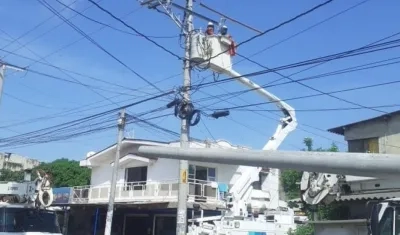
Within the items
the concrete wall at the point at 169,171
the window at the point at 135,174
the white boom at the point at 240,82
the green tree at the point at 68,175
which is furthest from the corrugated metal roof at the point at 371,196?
the green tree at the point at 68,175

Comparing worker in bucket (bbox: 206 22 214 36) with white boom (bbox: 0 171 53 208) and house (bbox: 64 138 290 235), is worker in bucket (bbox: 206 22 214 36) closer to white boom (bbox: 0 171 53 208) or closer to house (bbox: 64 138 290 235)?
white boom (bbox: 0 171 53 208)

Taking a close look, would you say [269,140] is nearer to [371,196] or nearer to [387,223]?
[371,196]

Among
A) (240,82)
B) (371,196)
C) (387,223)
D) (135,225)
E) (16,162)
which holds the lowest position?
(387,223)

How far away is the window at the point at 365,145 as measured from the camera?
72.1 feet

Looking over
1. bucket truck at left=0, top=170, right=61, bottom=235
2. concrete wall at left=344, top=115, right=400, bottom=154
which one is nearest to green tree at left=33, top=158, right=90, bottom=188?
concrete wall at left=344, top=115, right=400, bottom=154

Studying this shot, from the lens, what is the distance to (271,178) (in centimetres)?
3706

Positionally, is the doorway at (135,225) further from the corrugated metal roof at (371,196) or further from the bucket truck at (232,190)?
the corrugated metal roof at (371,196)

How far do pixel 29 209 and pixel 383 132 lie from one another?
45.7 feet

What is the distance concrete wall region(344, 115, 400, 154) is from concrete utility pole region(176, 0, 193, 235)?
821cm

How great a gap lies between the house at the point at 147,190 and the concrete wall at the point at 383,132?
6330 millimetres

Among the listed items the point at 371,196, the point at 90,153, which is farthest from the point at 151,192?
the point at 371,196

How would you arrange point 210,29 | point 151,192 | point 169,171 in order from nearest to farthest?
point 210,29 < point 151,192 < point 169,171

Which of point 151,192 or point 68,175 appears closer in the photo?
point 151,192

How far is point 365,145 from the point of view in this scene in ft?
73.7
